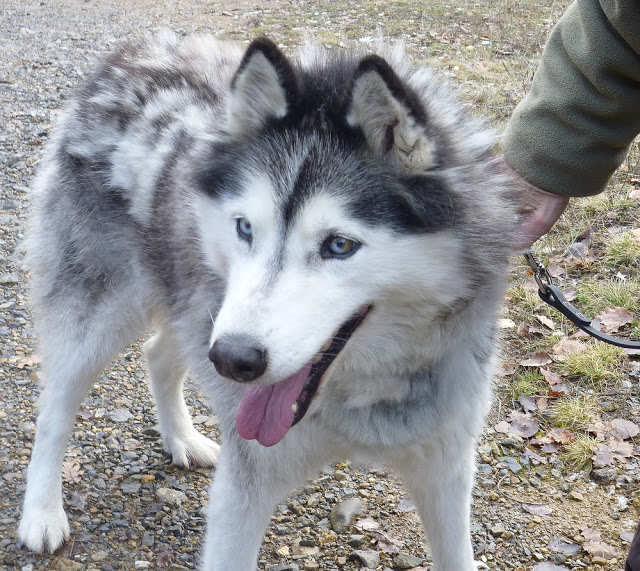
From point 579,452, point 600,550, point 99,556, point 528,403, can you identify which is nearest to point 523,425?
point 528,403

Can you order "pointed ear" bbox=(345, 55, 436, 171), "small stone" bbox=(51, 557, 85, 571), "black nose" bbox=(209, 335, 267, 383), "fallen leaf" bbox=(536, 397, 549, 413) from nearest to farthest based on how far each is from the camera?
"black nose" bbox=(209, 335, 267, 383), "pointed ear" bbox=(345, 55, 436, 171), "small stone" bbox=(51, 557, 85, 571), "fallen leaf" bbox=(536, 397, 549, 413)

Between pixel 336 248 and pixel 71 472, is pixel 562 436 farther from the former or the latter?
pixel 71 472

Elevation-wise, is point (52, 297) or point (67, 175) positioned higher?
point (67, 175)

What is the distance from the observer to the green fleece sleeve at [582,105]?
1.91 meters

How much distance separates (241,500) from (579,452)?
1548 mm

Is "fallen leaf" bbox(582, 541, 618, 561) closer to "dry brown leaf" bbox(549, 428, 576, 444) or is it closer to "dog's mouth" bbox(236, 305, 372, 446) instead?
"dry brown leaf" bbox(549, 428, 576, 444)

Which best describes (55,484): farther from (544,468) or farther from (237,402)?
(544,468)

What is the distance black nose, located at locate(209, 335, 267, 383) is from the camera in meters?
1.61

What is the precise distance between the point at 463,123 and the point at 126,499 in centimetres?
190

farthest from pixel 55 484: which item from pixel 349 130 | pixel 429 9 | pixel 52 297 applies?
pixel 429 9

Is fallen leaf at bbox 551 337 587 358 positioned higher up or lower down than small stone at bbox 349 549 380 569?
higher up

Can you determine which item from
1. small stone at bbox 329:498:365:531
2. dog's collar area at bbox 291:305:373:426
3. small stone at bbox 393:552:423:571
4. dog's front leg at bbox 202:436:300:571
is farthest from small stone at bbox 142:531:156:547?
dog's collar area at bbox 291:305:373:426

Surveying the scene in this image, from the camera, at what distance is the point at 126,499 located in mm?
2906

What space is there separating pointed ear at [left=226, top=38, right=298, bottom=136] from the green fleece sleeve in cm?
74
